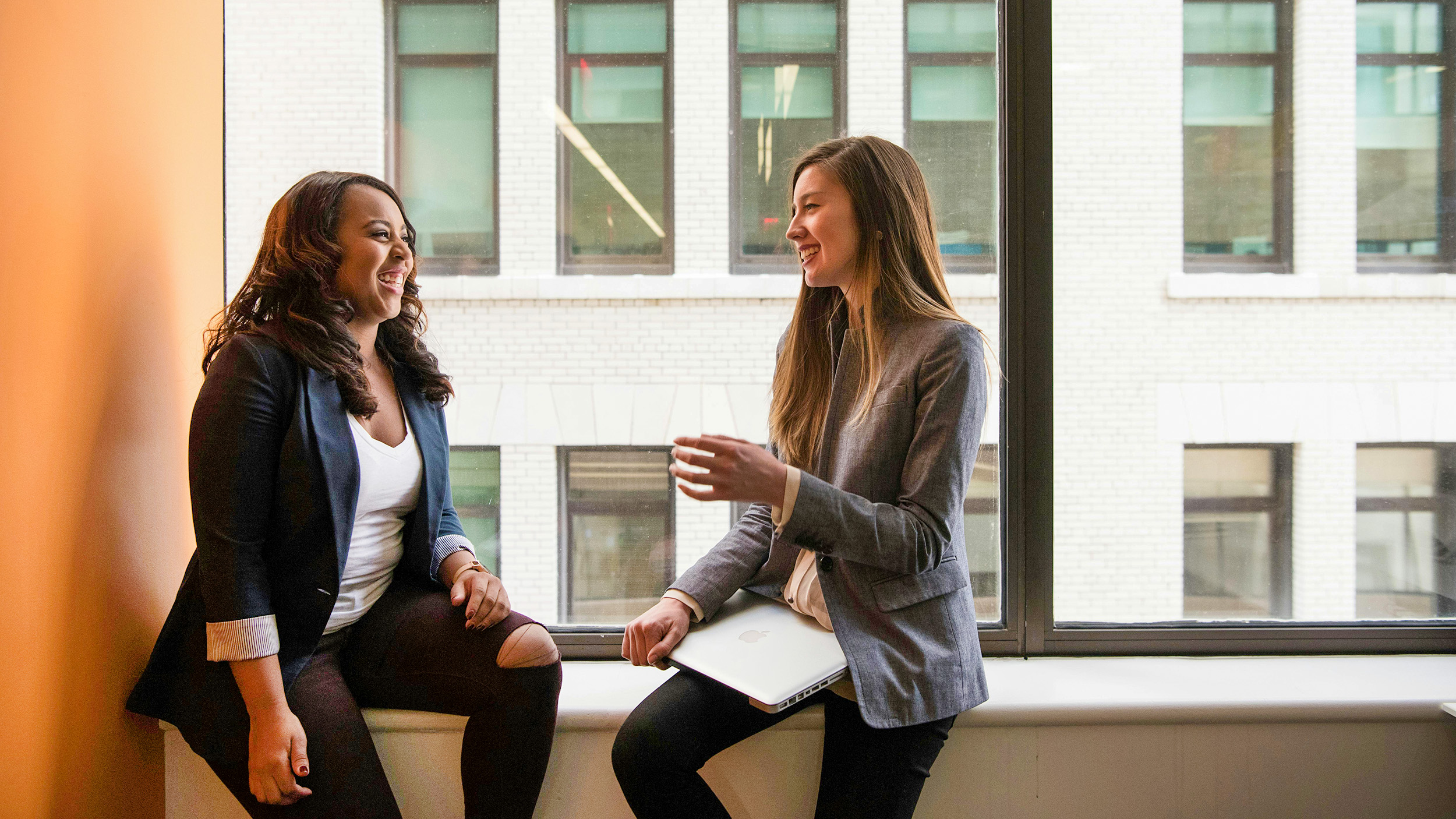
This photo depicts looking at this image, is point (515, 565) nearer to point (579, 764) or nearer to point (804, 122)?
point (579, 764)

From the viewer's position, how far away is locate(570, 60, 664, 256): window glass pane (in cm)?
209

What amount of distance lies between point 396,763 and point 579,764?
14.7 inches

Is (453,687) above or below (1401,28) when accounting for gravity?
below

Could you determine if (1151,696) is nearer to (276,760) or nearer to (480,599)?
(480,599)

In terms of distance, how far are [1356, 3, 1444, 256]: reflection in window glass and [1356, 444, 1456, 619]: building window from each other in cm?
58

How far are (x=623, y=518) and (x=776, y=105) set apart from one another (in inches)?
48.8

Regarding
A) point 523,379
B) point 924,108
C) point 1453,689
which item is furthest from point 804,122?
point 1453,689

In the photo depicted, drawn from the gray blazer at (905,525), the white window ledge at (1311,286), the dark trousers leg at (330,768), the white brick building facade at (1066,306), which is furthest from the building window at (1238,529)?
the dark trousers leg at (330,768)

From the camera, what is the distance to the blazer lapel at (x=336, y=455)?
49.5 inches

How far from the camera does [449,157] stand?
2.12 metres

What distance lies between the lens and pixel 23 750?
1.24 meters

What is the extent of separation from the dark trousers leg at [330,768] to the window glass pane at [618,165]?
50.7 inches

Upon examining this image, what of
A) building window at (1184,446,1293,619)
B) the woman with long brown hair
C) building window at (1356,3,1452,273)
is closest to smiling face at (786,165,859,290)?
the woman with long brown hair

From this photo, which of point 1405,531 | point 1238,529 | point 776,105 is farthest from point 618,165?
point 1405,531
